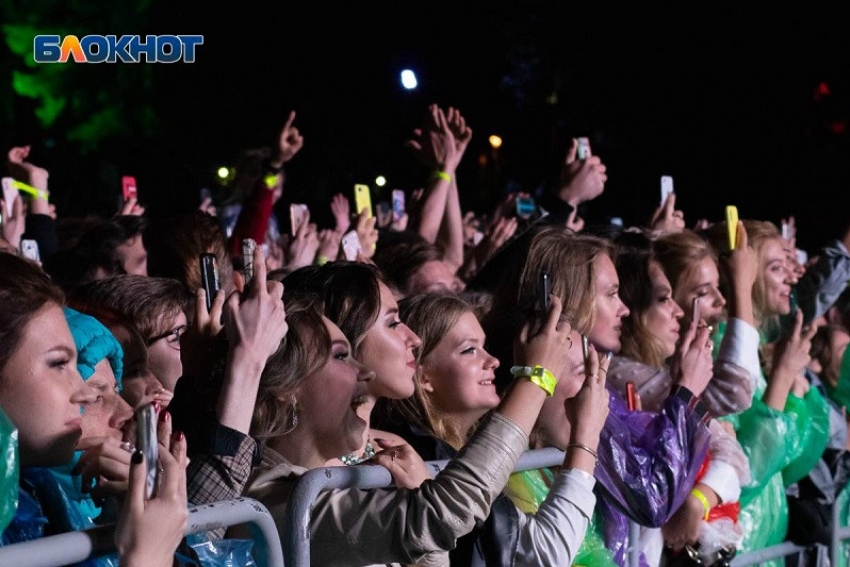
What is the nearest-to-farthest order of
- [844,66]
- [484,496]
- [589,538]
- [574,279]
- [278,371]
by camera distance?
[484,496], [278,371], [589,538], [574,279], [844,66]

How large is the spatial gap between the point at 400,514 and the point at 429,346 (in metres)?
1.12

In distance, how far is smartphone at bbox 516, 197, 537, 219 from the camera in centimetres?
767

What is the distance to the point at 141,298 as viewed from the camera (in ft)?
11.4

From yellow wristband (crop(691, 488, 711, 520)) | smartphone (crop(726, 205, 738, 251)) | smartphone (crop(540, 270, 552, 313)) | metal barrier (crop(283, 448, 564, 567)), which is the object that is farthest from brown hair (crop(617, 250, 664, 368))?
metal barrier (crop(283, 448, 564, 567))

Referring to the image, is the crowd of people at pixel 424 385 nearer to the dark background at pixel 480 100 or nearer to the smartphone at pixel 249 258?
the smartphone at pixel 249 258

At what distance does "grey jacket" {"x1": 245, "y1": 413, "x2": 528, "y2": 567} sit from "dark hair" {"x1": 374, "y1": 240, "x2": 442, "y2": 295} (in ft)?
6.88

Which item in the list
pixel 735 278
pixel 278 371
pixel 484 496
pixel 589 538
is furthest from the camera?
pixel 735 278

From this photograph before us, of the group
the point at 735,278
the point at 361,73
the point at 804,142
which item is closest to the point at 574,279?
the point at 735,278

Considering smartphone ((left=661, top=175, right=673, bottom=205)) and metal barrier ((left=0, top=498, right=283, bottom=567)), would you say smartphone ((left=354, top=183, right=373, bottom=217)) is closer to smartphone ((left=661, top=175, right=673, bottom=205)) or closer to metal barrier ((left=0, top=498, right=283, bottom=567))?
smartphone ((left=661, top=175, right=673, bottom=205))

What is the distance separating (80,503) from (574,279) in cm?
217

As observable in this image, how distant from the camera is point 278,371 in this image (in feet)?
9.64

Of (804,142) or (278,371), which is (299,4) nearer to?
(804,142)

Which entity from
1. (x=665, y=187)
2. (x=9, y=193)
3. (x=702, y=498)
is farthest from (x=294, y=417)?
(x=665, y=187)

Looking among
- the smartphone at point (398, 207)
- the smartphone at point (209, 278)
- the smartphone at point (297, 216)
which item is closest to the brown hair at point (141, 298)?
the smartphone at point (209, 278)
